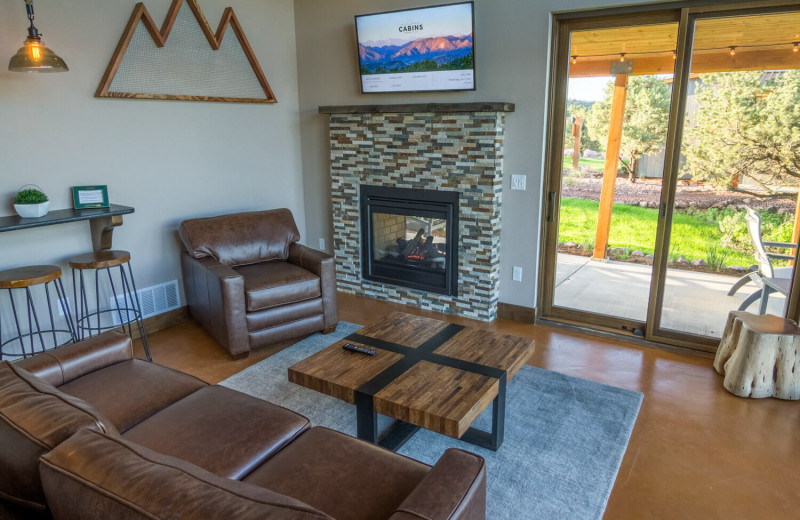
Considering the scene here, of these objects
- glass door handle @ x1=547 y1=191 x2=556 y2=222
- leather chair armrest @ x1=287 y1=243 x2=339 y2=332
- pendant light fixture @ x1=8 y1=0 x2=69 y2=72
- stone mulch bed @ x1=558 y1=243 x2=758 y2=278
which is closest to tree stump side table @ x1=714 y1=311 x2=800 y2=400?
stone mulch bed @ x1=558 y1=243 x2=758 y2=278

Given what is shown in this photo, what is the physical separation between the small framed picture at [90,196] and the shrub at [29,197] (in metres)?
0.28

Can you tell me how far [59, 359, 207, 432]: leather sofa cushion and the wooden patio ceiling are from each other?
3.33 meters

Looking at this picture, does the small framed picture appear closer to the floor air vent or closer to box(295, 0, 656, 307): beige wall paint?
the floor air vent

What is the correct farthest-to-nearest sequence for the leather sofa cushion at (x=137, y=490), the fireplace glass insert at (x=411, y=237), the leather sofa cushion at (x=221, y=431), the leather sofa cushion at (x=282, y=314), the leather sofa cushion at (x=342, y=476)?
1. the fireplace glass insert at (x=411, y=237)
2. the leather sofa cushion at (x=282, y=314)
3. the leather sofa cushion at (x=221, y=431)
4. the leather sofa cushion at (x=342, y=476)
5. the leather sofa cushion at (x=137, y=490)

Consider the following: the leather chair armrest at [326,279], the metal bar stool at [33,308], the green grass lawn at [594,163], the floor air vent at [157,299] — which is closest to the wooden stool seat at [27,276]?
the metal bar stool at [33,308]

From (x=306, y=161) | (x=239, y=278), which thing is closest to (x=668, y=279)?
(x=239, y=278)

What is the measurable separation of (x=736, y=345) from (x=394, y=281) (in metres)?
2.61

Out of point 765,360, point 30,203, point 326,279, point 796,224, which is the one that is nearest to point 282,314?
point 326,279

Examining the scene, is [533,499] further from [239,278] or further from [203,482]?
[239,278]

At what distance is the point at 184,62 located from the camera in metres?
4.08

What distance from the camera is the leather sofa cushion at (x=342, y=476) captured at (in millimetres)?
1556

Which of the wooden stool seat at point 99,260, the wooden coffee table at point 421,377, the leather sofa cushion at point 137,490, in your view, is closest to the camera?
the leather sofa cushion at point 137,490

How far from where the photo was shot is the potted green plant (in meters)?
3.13

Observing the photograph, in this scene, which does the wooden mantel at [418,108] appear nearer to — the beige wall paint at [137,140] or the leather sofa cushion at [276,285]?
the beige wall paint at [137,140]
